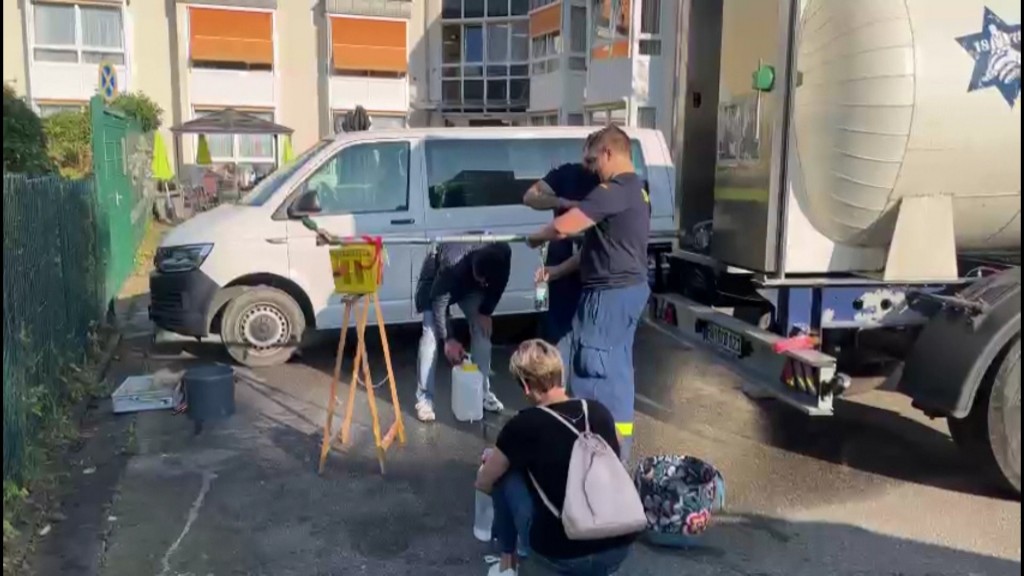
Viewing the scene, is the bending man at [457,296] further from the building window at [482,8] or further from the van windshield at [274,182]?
the building window at [482,8]

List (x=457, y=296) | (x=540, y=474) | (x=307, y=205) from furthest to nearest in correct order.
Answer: (x=307, y=205)
(x=457, y=296)
(x=540, y=474)

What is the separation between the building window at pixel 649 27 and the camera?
72.3ft

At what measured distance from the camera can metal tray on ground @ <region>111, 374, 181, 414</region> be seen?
6.93 m

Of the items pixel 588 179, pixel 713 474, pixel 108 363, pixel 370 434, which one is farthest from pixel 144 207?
pixel 713 474

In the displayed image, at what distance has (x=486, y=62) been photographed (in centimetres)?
3194

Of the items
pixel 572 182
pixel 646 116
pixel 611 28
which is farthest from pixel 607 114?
pixel 572 182

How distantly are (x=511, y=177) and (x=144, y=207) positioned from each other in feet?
32.0

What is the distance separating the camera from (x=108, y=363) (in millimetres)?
8414

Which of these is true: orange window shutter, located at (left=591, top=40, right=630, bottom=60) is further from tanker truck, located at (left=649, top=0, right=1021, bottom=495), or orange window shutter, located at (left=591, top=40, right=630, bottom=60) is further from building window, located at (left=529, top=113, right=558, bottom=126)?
tanker truck, located at (left=649, top=0, right=1021, bottom=495)

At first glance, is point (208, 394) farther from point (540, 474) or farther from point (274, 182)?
point (540, 474)

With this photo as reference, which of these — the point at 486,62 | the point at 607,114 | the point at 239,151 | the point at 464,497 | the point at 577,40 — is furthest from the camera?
the point at 486,62

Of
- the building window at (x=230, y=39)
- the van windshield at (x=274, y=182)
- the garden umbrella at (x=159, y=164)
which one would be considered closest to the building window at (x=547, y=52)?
the building window at (x=230, y=39)

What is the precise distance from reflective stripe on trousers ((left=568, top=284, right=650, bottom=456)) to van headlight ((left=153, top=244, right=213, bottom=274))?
422 cm

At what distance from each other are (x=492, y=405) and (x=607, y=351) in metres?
2.10
